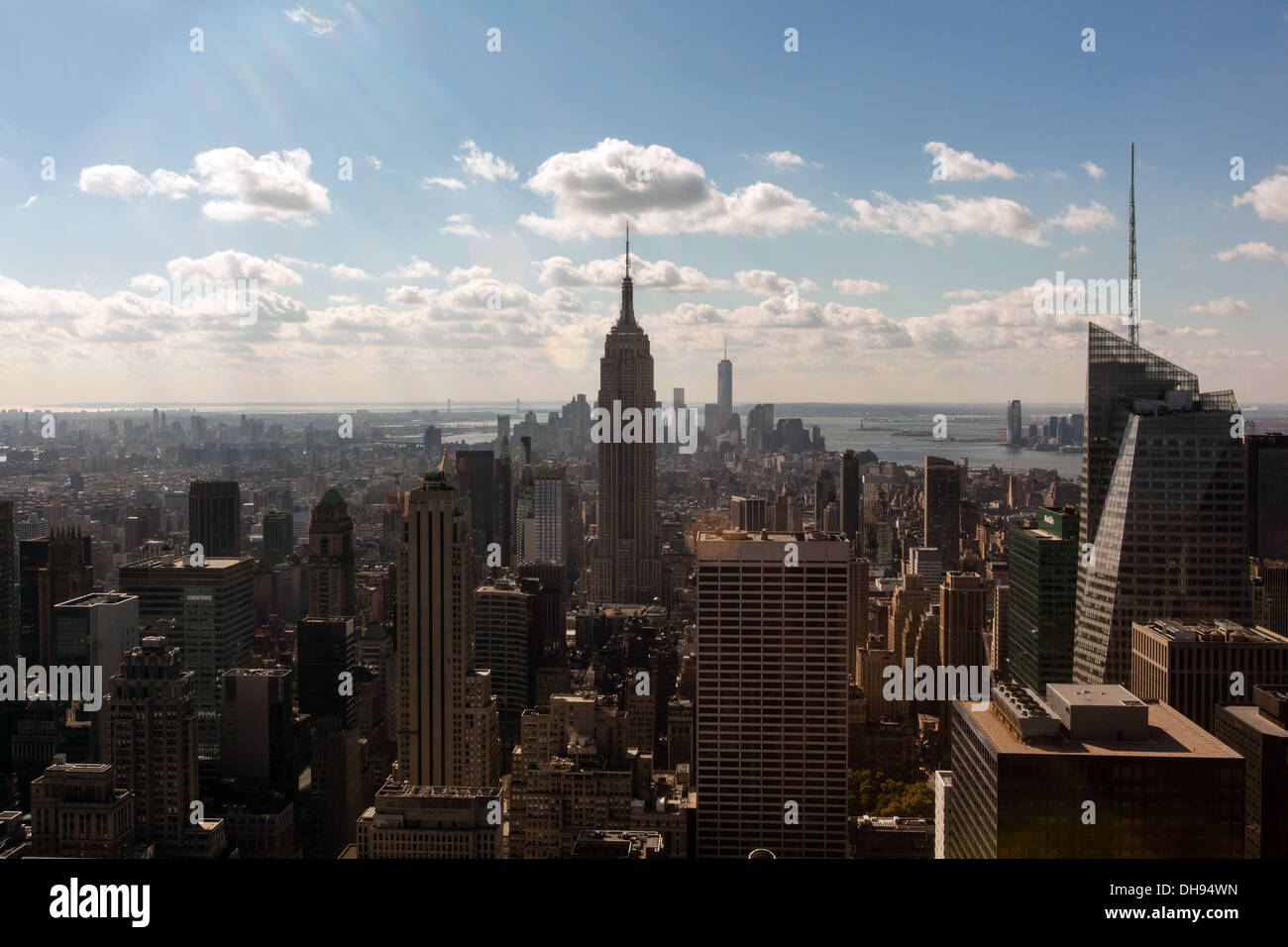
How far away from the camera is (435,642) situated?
11.0 metres

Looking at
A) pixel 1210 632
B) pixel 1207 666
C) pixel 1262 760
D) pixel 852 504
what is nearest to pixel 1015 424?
pixel 1210 632

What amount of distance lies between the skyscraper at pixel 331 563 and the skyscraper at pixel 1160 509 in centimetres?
944

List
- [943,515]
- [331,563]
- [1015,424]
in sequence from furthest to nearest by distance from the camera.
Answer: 1. [943,515]
2. [331,563]
3. [1015,424]

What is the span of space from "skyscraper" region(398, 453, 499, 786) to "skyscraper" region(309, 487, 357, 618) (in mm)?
2355

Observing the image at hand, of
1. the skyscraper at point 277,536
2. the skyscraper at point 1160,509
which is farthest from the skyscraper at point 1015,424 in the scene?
the skyscraper at point 277,536

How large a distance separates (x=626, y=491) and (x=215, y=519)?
9.19m

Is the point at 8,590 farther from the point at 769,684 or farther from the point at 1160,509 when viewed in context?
the point at 1160,509

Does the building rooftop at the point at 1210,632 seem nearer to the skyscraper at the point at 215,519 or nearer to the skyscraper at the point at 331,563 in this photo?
the skyscraper at the point at 331,563

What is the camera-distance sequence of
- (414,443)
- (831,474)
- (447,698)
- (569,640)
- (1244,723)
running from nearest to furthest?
(1244,723)
(414,443)
(447,698)
(831,474)
(569,640)
